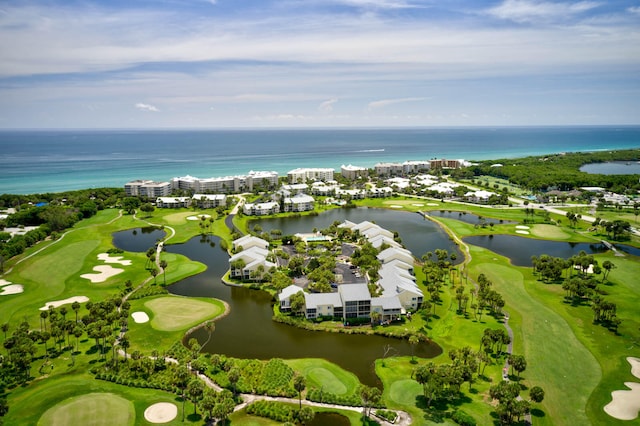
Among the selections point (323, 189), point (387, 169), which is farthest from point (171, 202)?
point (387, 169)

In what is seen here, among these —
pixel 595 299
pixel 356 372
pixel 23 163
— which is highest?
pixel 23 163

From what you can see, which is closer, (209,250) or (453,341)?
(453,341)

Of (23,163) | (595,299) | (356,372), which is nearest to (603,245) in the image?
(595,299)

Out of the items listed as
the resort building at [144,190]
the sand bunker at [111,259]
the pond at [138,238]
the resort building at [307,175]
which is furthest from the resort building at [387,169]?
the sand bunker at [111,259]

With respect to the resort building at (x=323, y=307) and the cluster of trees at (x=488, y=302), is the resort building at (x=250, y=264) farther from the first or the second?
the cluster of trees at (x=488, y=302)

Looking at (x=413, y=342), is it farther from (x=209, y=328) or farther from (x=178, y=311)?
(x=178, y=311)

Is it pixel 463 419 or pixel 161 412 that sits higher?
pixel 463 419

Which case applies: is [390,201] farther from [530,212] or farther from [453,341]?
[453,341]

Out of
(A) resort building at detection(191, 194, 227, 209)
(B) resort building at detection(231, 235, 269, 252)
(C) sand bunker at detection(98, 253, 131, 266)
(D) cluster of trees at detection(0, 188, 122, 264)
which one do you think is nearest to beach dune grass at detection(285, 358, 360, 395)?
(B) resort building at detection(231, 235, 269, 252)
